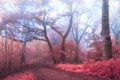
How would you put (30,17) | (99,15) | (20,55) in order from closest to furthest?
(30,17) < (20,55) < (99,15)

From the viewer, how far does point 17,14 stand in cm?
2966

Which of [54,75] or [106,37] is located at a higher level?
[106,37]

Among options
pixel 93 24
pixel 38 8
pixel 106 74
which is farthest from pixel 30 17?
pixel 106 74

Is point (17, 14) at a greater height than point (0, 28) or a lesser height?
greater

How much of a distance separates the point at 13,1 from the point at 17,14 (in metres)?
3.14

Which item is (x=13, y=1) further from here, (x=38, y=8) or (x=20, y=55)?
(x=20, y=55)

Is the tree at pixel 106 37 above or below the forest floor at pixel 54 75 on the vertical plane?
above

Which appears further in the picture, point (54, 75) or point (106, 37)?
point (106, 37)

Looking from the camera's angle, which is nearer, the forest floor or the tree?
the forest floor

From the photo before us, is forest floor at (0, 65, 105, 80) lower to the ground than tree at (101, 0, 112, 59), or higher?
lower

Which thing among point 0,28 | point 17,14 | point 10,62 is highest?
point 17,14

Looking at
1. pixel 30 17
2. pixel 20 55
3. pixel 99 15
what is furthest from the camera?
pixel 99 15

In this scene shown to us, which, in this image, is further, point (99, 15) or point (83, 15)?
point (99, 15)

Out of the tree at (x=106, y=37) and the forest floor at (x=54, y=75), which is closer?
the forest floor at (x=54, y=75)
